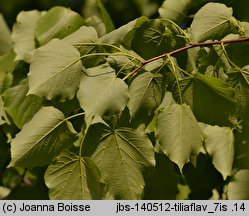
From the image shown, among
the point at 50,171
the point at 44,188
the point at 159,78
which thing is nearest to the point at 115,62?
the point at 159,78

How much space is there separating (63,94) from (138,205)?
28 centimetres

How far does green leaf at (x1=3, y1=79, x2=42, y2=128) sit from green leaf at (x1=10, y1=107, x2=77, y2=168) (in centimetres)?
33

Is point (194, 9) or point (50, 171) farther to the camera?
point (194, 9)

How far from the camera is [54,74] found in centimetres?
104

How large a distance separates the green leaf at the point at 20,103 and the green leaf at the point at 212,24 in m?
0.51

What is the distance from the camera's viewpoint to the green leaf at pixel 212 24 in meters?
1.07

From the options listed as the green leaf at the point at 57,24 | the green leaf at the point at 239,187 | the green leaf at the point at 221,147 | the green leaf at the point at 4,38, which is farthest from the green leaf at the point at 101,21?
the green leaf at the point at 239,187

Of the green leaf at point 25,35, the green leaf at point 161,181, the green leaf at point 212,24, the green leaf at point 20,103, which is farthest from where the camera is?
the green leaf at point 25,35

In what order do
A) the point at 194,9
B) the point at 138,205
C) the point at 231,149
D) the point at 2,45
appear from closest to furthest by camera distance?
1. the point at 138,205
2. the point at 231,149
3. the point at 194,9
4. the point at 2,45

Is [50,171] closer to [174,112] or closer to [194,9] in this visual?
[174,112]

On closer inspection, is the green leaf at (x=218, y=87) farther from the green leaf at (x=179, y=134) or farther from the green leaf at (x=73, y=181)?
the green leaf at (x=73, y=181)

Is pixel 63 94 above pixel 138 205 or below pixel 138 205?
above

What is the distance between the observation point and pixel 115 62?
1073 millimetres

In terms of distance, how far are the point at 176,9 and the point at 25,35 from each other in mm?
465
